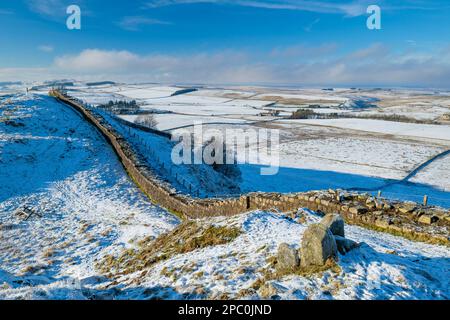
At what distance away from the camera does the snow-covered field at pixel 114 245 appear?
678 cm

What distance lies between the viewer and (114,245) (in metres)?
14.4

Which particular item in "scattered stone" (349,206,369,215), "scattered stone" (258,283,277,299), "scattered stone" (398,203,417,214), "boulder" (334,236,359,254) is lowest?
"scattered stone" (349,206,369,215)

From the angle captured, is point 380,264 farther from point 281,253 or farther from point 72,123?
point 72,123

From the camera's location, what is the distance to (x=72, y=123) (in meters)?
35.0

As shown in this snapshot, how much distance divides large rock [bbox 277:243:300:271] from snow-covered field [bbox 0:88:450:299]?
512 mm

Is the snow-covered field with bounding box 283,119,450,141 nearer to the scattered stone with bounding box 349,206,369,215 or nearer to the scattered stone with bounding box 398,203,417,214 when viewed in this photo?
the scattered stone with bounding box 398,203,417,214

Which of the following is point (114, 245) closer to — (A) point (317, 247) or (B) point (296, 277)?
(B) point (296, 277)

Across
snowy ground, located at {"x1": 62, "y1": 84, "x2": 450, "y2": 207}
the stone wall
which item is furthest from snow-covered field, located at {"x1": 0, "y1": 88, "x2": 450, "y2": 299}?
snowy ground, located at {"x1": 62, "y1": 84, "x2": 450, "y2": 207}

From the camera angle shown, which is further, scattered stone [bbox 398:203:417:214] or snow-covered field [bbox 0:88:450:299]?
scattered stone [bbox 398:203:417:214]

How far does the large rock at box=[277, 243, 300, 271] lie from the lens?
24.2ft

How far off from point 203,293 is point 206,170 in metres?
26.0

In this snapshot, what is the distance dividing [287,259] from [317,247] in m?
0.77

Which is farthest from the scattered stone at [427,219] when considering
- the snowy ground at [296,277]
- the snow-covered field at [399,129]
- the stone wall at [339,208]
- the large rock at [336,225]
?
the snow-covered field at [399,129]
